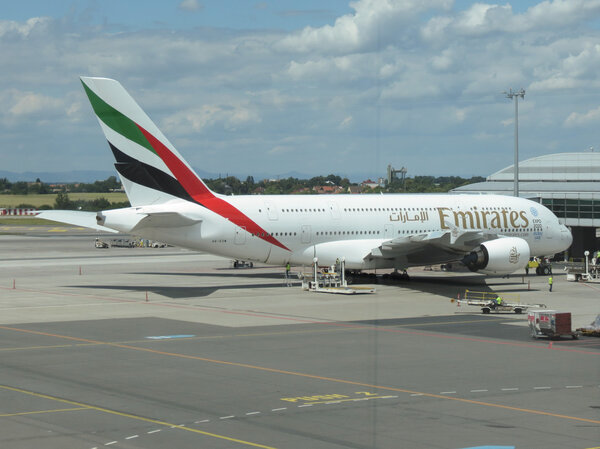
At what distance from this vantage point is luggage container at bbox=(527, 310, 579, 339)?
34312 mm

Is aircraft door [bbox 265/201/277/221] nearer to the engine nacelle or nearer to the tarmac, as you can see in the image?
the tarmac

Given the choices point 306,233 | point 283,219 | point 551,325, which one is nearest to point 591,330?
point 551,325

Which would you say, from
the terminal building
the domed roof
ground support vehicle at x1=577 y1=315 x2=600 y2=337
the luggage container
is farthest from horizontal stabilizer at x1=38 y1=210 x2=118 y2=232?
the domed roof

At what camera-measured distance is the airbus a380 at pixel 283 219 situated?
5081cm

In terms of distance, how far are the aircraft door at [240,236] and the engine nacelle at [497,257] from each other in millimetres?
13359

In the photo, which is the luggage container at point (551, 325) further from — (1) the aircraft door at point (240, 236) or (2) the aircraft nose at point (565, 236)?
(2) the aircraft nose at point (565, 236)

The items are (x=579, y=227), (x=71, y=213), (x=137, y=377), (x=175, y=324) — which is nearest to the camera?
(x=137, y=377)

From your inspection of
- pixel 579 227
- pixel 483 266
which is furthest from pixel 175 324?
pixel 579 227

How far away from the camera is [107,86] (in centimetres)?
5034

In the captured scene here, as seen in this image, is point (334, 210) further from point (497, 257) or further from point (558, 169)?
point (558, 169)

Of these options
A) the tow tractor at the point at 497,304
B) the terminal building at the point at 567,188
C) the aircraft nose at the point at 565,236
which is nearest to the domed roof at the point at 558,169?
the terminal building at the point at 567,188

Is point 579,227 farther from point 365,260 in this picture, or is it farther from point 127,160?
point 127,160

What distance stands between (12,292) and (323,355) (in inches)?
1152

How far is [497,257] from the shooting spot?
170 ft
